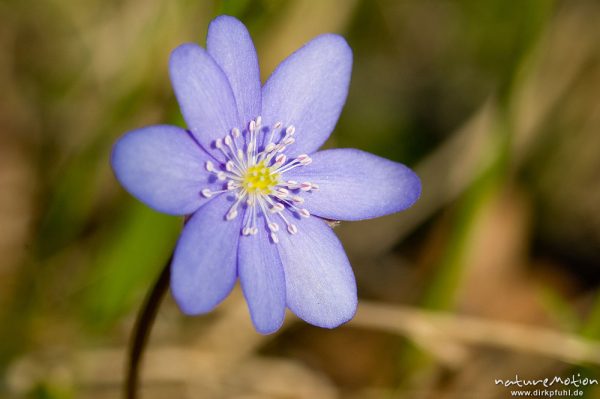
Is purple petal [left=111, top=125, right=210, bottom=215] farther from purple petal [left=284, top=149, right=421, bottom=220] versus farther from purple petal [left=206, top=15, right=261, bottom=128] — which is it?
purple petal [left=284, top=149, right=421, bottom=220]

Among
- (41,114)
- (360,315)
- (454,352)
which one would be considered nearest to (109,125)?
(41,114)

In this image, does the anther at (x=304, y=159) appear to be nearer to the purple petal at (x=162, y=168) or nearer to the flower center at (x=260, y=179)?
the flower center at (x=260, y=179)

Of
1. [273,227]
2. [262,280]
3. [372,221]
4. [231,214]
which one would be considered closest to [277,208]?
[273,227]

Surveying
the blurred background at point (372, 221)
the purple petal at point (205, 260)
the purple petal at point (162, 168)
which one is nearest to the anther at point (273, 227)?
the purple petal at point (205, 260)

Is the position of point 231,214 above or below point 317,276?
above

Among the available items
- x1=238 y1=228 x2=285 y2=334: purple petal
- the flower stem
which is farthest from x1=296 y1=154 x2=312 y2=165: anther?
the flower stem

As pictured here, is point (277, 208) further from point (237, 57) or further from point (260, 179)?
point (237, 57)
